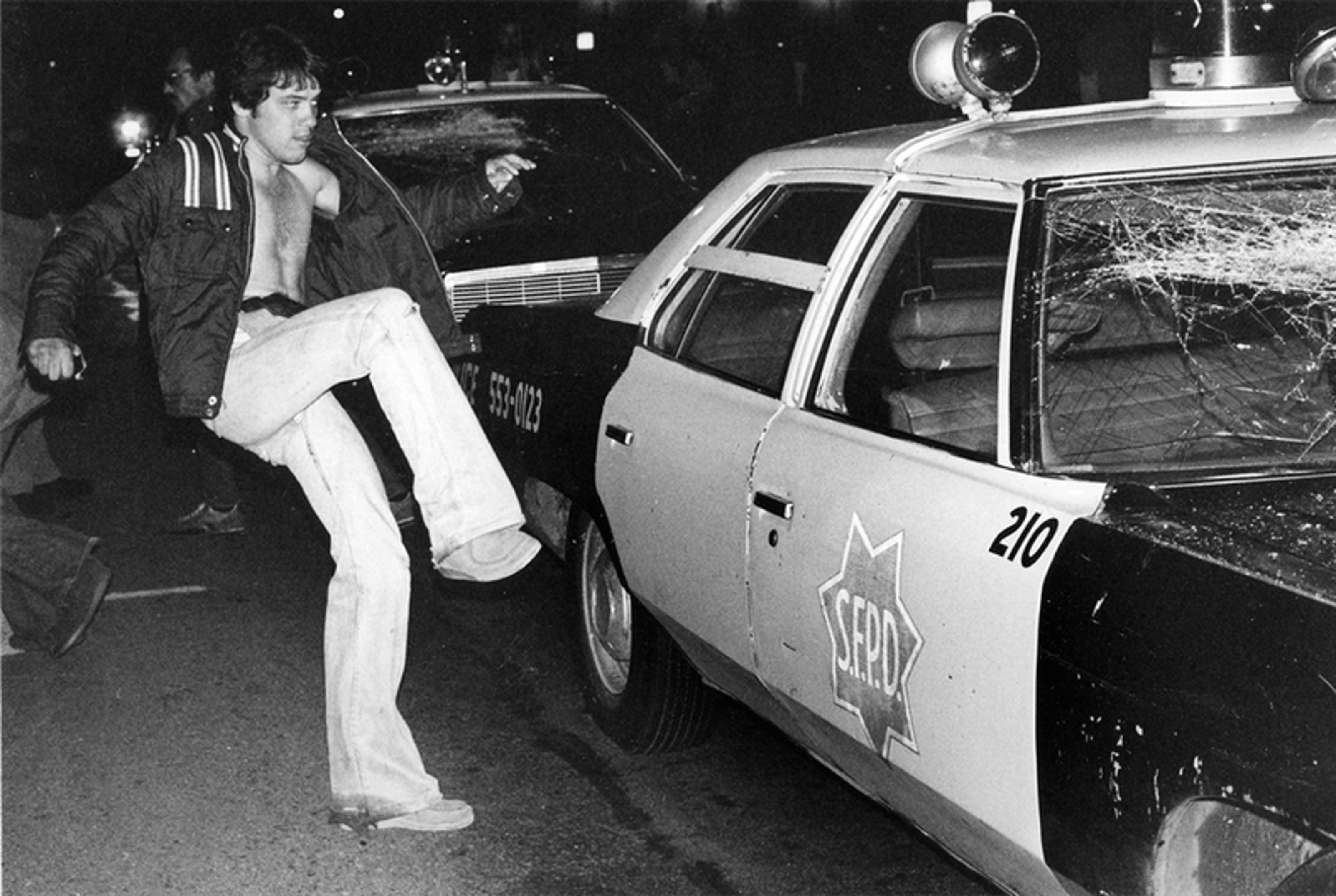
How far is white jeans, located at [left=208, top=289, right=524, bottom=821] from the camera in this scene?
417 centimetres

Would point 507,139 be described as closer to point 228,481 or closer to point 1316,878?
point 228,481

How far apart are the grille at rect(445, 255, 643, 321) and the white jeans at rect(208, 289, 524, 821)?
2.86 m

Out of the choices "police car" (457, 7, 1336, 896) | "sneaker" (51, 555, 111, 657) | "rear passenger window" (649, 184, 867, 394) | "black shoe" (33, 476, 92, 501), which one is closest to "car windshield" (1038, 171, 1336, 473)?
"police car" (457, 7, 1336, 896)

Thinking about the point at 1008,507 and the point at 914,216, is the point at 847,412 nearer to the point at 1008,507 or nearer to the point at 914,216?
the point at 914,216

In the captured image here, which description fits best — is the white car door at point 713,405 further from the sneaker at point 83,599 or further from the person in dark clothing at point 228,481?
the person in dark clothing at point 228,481

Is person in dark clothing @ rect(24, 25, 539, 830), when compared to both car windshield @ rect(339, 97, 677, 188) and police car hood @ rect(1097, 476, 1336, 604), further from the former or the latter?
car windshield @ rect(339, 97, 677, 188)

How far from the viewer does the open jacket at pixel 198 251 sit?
169 inches

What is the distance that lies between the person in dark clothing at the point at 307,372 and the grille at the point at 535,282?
2.56 metres

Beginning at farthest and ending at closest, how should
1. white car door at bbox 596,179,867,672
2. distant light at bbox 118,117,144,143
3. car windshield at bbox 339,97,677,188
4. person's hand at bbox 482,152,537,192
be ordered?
distant light at bbox 118,117,144,143, car windshield at bbox 339,97,677,188, person's hand at bbox 482,152,537,192, white car door at bbox 596,179,867,672

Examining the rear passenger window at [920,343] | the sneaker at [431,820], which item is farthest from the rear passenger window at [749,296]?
the sneaker at [431,820]

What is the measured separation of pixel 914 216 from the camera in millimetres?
3779

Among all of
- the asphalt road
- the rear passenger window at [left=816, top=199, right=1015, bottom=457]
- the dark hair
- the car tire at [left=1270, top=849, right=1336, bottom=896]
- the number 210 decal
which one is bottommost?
the asphalt road

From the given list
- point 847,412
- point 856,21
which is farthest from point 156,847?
point 856,21

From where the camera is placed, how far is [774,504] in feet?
11.9
